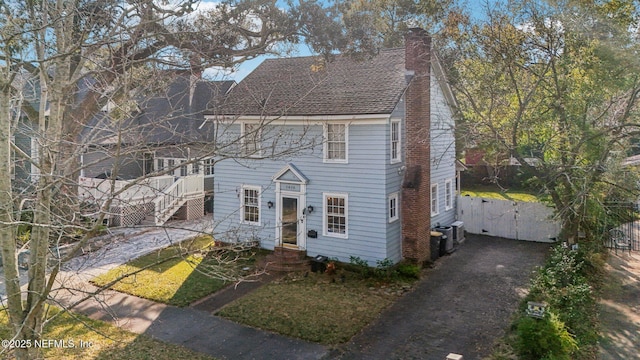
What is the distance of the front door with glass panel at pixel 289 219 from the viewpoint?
53.3 feet

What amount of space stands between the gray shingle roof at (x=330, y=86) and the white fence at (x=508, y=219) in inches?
298

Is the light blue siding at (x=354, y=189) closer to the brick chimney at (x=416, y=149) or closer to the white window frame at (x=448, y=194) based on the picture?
the brick chimney at (x=416, y=149)

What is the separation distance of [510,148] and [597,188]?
3.39 metres

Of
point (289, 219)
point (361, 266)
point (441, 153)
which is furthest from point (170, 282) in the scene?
point (441, 153)

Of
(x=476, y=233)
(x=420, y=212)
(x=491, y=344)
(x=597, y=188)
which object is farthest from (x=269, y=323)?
(x=476, y=233)

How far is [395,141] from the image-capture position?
605 inches

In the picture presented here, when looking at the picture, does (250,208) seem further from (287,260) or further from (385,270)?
(385,270)

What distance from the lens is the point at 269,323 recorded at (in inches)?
437

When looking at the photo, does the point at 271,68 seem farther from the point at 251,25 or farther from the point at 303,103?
the point at 251,25

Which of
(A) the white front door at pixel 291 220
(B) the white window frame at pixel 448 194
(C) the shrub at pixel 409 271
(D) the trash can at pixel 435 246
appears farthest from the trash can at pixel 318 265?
(B) the white window frame at pixel 448 194

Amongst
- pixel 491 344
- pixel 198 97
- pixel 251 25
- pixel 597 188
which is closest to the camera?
pixel 491 344

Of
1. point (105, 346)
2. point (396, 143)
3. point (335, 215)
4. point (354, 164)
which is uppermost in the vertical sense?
point (396, 143)

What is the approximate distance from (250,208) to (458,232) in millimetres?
8409

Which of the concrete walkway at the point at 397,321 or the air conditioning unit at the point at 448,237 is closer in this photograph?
the concrete walkway at the point at 397,321
